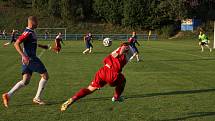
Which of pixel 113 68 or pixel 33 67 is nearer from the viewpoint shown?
pixel 113 68

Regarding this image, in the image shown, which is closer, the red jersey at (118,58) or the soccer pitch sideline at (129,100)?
A: the red jersey at (118,58)

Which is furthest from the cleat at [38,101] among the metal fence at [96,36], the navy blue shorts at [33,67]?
the metal fence at [96,36]

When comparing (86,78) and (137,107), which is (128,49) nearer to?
(137,107)

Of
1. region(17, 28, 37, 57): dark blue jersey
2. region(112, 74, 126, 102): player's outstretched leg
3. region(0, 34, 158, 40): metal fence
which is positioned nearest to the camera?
region(112, 74, 126, 102): player's outstretched leg

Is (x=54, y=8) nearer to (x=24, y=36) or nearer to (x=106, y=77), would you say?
(x=24, y=36)

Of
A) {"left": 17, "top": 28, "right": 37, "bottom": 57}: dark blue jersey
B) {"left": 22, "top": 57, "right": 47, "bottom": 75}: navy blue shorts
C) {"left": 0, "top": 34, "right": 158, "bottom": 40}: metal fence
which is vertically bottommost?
{"left": 0, "top": 34, "right": 158, "bottom": 40}: metal fence

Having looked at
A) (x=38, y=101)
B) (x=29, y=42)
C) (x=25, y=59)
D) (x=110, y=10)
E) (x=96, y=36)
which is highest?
(x=29, y=42)

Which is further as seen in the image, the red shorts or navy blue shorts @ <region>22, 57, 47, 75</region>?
navy blue shorts @ <region>22, 57, 47, 75</region>

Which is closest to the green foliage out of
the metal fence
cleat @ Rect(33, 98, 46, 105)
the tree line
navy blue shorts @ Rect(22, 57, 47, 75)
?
the tree line

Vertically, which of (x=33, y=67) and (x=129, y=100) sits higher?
(x=33, y=67)

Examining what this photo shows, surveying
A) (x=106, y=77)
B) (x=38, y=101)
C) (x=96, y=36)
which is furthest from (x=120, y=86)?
(x=96, y=36)

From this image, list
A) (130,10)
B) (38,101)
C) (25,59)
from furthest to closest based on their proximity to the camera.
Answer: (130,10)
(38,101)
(25,59)

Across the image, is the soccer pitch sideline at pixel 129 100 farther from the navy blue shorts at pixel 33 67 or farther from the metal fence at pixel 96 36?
the metal fence at pixel 96 36

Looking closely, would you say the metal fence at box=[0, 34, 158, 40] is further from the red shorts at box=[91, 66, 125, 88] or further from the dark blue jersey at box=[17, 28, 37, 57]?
the red shorts at box=[91, 66, 125, 88]
